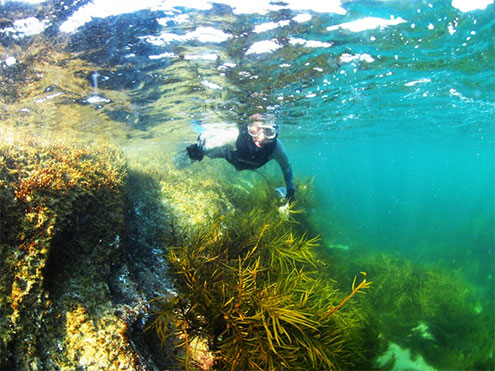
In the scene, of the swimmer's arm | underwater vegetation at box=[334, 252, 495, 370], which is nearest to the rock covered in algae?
the swimmer's arm

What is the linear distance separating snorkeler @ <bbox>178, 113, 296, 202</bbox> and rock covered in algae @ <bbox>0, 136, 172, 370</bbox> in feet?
14.6

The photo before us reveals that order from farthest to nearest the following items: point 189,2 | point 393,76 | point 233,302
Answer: point 393,76 < point 189,2 < point 233,302

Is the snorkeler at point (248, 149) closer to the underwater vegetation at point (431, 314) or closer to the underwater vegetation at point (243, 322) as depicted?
the underwater vegetation at point (243, 322)

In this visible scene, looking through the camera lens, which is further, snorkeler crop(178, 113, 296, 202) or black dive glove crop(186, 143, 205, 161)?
black dive glove crop(186, 143, 205, 161)

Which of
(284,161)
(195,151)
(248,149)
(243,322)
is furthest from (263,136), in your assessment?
(243,322)

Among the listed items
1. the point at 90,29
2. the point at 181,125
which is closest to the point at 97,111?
the point at 181,125

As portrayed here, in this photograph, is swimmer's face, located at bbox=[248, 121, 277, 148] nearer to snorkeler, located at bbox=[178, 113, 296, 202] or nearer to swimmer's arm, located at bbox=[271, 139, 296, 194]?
snorkeler, located at bbox=[178, 113, 296, 202]

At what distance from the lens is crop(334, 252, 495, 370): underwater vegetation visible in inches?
285

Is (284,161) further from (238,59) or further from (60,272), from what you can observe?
(60,272)

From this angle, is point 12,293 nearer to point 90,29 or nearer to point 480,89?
point 90,29

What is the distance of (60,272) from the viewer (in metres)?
3.84

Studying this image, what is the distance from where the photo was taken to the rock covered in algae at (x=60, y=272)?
3.13 m

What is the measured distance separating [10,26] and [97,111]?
249 inches

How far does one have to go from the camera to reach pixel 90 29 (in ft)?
20.0
